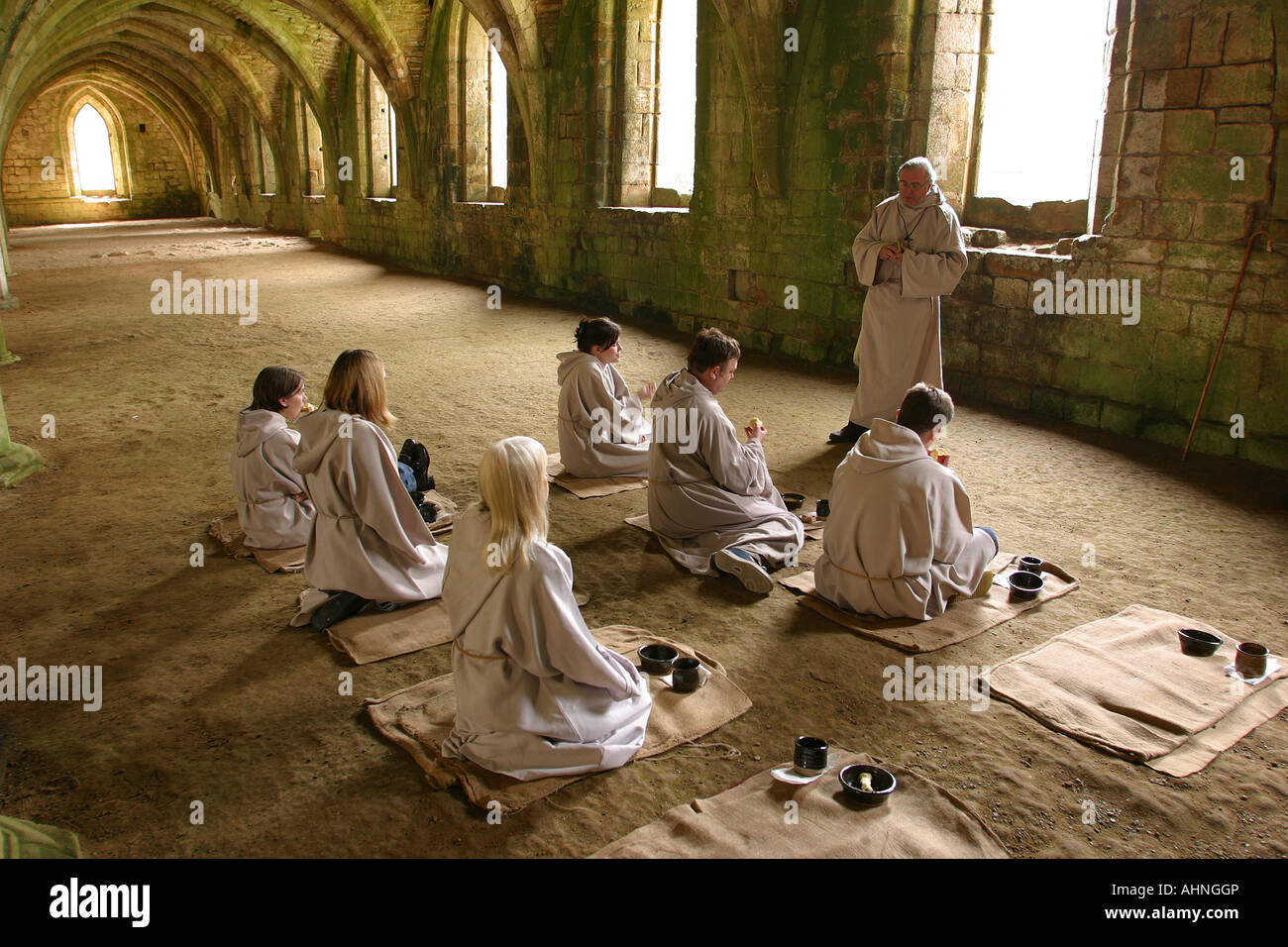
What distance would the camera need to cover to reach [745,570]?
4.38m

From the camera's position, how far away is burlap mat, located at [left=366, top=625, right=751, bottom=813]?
2.88 m

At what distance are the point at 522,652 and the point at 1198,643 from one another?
2700 millimetres

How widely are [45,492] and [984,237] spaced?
704 centimetres

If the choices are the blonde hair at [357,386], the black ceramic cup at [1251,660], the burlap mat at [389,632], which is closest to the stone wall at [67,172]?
the blonde hair at [357,386]

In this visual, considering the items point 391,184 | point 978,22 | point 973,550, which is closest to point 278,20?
point 391,184

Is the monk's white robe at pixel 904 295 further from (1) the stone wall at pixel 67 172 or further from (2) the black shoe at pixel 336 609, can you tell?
→ (1) the stone wall at pixel 67 172

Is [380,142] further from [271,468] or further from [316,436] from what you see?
[316,436]

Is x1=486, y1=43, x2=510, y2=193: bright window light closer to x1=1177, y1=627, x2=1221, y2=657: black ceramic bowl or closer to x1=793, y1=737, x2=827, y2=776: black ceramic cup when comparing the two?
x1=1177, y1=627, x2=1221, y2=657: black ceramic bowl

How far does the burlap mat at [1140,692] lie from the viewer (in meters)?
3.17

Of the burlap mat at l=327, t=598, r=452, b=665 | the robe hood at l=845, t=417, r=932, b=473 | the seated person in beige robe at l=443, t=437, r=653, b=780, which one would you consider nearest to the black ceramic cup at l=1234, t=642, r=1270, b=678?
the robe hood at l=845, t=417, r=932, b=473

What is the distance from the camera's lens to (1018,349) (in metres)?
7.46

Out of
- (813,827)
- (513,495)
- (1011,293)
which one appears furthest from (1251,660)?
(1011,293)

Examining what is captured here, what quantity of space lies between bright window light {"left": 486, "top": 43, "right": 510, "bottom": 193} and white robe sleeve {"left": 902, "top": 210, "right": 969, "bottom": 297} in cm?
1100

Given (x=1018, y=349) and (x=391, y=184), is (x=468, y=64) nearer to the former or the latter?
(x=391, y=184)
